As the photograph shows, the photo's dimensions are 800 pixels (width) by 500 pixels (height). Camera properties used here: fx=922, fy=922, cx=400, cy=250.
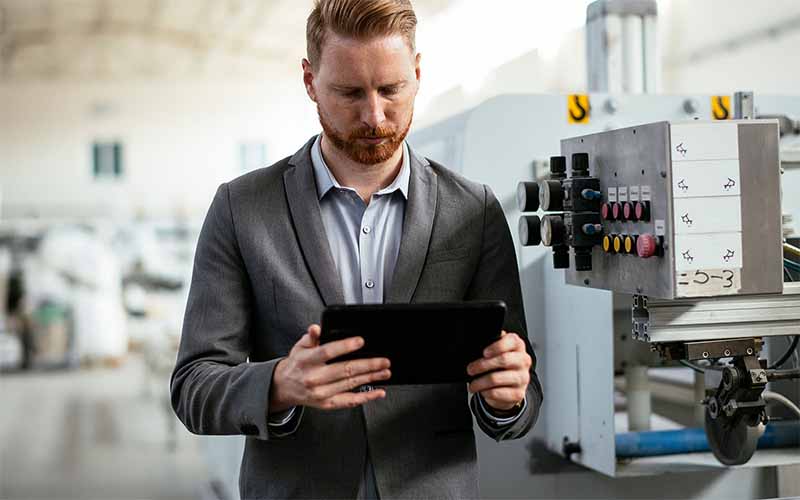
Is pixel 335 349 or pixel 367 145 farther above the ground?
pixel 367 145

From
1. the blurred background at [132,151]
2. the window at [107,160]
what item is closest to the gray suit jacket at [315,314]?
the blurred background at [132,151]

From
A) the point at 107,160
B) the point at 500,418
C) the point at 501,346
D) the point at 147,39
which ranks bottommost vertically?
the point at 500,418

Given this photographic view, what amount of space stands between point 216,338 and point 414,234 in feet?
0.98

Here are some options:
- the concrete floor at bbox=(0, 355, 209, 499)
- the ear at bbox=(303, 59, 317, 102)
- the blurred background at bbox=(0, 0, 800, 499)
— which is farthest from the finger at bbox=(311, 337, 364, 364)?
the blurred background at bbox=(0, 0, 800, 499)

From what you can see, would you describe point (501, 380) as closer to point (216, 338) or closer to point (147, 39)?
point (216, 338)

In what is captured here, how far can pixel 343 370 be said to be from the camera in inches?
41.4

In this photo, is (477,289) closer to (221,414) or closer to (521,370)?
(521,370)

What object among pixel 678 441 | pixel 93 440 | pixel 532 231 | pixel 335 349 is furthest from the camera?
pixel 93 440

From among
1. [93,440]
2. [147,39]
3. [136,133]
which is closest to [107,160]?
[136,133]

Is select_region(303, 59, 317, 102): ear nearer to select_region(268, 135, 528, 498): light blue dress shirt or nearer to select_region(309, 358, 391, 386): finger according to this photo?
select_region(268, 135, 528, 498): light blue dress shirt

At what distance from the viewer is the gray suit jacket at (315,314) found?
48.0 inches

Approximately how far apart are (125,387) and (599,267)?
6.19m

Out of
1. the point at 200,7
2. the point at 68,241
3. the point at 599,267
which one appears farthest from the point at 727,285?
the point at 68,241

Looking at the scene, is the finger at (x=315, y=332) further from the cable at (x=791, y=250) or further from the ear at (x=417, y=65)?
the cable at (x=791, y=250)
